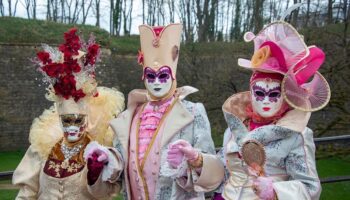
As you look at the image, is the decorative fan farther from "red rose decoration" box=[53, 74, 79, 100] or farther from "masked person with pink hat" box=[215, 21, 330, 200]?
"red rose decoration" box=[53, 74, 79, 100]

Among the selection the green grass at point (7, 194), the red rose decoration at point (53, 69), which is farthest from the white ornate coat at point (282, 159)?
the green grass at point (7, 194)

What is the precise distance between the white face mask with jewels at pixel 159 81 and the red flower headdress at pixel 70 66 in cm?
48

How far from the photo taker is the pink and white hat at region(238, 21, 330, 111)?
269 centimetres

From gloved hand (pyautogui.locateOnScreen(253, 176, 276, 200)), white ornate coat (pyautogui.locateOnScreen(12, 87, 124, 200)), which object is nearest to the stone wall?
white ornate coat (pyautogui.locateOnScreen(12, 87, 124, 200))

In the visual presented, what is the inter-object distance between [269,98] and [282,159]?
1.16 feet

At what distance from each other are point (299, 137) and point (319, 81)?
1.20ft

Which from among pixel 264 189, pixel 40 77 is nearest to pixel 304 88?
pixel 264 189

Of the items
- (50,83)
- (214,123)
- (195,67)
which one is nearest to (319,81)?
(50,83)

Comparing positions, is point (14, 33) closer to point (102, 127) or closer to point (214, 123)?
point (214, 123)

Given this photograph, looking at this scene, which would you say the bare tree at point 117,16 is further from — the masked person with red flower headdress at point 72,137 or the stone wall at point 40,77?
the masked person with red flower headdress at point 72,137

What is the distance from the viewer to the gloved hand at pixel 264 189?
8.36 feet

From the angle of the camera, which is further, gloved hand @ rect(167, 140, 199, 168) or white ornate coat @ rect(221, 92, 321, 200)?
gloved hand @ rect(167, 140, 199, 168)

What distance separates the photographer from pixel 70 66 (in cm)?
331

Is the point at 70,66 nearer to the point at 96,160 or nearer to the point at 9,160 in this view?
the point at 96,160
